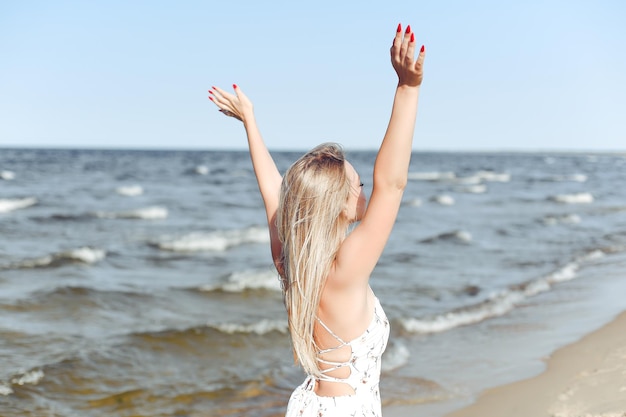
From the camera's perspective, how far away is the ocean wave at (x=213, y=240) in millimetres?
15734

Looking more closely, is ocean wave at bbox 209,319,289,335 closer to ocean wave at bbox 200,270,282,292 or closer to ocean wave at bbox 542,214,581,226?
ocean wave at bbox 200,270,282,292

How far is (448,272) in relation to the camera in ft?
42.8

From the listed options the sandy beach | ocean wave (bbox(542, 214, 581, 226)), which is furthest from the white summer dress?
ocean wave (bbox(542, 214, 581, 226))

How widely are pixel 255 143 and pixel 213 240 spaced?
44.1 feet

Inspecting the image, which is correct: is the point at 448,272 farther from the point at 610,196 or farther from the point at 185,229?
the point at 610,196

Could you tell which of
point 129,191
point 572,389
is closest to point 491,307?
point 572,389

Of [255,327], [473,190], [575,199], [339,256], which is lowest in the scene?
[255,327]

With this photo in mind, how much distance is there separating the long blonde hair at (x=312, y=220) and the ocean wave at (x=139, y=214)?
18979 mm

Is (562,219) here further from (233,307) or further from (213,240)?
(233,307)

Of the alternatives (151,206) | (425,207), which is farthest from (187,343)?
(425,207)

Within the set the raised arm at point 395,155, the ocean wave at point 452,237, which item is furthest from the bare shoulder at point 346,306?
the ocean wave at point 452,237

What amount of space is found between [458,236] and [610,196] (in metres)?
16.0

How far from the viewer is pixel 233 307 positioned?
408 inches

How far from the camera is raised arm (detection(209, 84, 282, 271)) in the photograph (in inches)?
127
